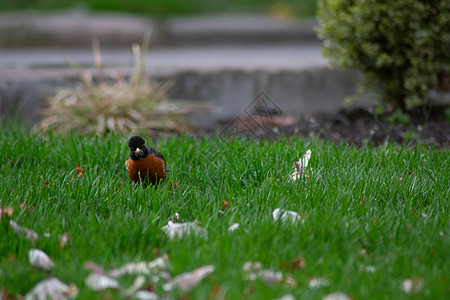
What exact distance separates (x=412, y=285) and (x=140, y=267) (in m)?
1.05

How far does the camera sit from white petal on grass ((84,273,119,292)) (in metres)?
1.91

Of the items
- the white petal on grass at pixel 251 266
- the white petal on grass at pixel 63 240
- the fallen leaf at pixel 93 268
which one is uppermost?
the fallen leaf at pixel 93 268

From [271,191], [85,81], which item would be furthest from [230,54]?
[271,191]

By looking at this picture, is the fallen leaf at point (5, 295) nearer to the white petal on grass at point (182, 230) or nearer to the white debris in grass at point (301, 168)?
the white petal on grass at point (182, 230)

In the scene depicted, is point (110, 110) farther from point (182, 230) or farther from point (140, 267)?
point (140, 267)

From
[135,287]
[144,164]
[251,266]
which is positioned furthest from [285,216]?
[144,164]

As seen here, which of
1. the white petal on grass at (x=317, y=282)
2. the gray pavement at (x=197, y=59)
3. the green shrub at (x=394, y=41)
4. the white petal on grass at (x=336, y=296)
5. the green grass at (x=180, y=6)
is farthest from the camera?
the green grass at (x=180, y=6)

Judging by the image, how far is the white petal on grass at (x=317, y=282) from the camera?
6.42 feet

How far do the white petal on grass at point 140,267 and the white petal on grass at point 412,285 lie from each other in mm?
940

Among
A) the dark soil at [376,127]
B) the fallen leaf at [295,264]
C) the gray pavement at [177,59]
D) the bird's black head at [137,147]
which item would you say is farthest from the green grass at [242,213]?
the gray pavement at [177,59]

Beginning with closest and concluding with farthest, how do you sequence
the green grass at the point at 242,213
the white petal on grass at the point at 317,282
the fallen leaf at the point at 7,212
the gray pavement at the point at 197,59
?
the white petal on grass at the point at 317,282
the green grass at the point at 242,213
the fallen leaf at the point at 7,212
the gray pavement at the point at 197,59

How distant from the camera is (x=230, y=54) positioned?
9516mm

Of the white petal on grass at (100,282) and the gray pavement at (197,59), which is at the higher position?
the white petal on grass at (100,282)

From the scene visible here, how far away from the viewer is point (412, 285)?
6.43ft
